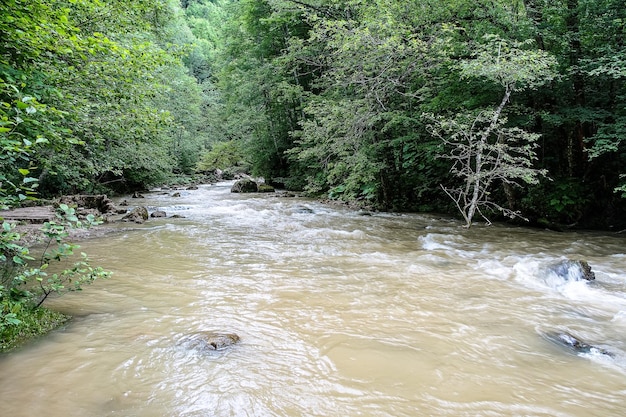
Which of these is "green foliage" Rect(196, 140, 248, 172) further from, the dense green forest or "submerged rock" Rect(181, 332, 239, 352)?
"submerged rock" Rect(181, 332, 239, 352)

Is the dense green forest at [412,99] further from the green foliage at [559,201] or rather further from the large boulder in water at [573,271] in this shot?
the large boulder in water at [573,271]

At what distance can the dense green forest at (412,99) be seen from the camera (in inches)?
178

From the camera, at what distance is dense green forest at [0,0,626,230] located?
4527mm

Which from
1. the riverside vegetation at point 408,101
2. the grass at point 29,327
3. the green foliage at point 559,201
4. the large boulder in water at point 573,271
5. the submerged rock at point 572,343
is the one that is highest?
the riverside vegetation at point 408,101

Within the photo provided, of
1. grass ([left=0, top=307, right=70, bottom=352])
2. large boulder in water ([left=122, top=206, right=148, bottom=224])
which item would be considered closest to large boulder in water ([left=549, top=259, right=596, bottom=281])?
grass ([left=0, top=307, right=70, bottom=352])

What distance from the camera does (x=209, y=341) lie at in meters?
3.78

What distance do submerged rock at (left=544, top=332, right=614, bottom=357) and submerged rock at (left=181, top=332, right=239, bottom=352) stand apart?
3522 mm

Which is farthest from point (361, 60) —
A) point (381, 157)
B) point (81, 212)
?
point (81, 212)

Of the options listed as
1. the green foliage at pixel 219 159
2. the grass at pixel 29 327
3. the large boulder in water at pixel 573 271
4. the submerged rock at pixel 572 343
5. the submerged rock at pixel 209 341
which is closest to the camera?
the grass at pixel 29 327

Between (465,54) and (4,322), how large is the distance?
37.1ft

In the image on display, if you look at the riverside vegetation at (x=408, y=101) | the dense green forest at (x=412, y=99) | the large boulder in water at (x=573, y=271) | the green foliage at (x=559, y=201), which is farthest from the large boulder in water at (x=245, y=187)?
the large boulder in water at (x=573, y=271)

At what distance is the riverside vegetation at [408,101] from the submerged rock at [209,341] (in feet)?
5.02

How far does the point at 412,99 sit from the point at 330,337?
10622 mm

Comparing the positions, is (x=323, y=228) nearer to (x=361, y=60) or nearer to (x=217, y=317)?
(x=361, y=60)
